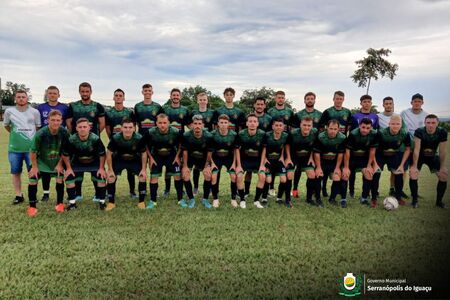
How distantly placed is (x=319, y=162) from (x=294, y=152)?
1.51 feet

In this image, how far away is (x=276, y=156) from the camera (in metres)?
5.72

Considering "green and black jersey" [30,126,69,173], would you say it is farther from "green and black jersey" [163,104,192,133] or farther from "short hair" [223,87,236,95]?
"short hair" [223,87,236,95]

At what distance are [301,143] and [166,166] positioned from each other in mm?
2377

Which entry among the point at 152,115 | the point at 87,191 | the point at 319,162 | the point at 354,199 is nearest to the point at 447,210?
the point at 319,162

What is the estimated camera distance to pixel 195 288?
285 centimetres

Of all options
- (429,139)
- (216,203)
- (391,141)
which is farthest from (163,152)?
(429,139)

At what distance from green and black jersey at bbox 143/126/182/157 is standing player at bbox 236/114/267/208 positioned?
111cm

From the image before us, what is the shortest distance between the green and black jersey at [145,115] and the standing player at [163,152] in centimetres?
56

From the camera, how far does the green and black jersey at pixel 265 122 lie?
6082 mm

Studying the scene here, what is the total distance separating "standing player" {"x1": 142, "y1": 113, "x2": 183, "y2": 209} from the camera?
5500mm

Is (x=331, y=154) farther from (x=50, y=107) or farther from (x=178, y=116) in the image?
(x=50, y=107)

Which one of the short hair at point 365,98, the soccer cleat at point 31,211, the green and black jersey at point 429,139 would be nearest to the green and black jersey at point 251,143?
the short hair at point 365,98

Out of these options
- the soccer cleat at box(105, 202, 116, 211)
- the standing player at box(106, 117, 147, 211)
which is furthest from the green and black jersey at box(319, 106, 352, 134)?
the soccer cleat at box(105, 202, 116, 211)

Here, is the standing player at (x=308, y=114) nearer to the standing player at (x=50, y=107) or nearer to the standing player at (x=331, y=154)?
the standing player at (x=331, y=154)
